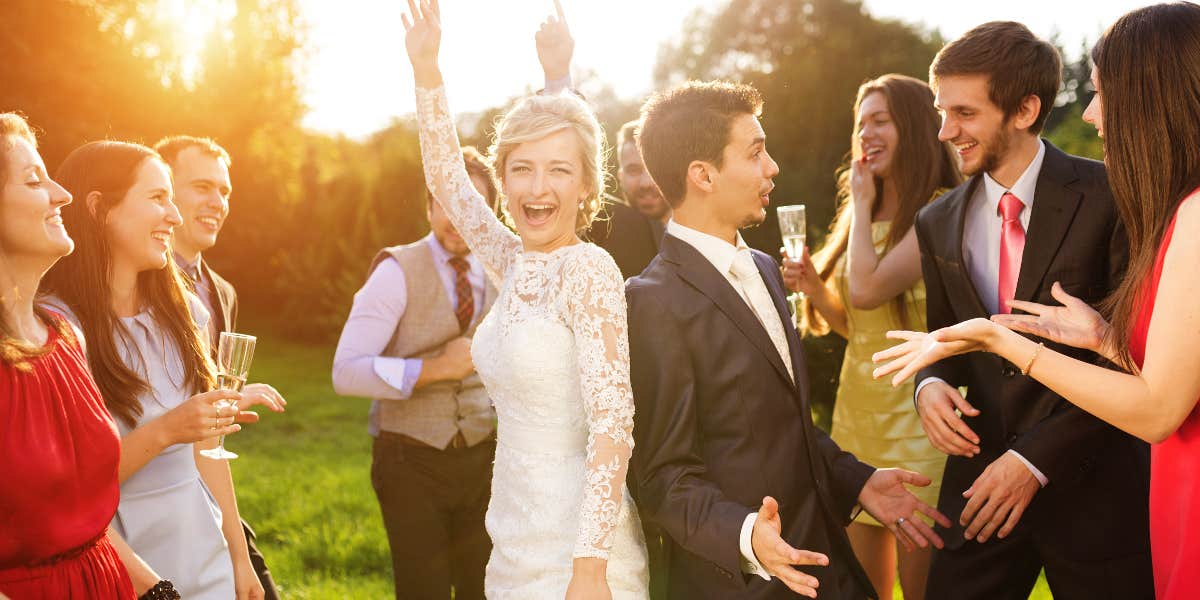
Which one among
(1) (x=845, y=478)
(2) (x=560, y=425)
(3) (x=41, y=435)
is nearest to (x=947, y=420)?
(1) (x=845, y=478)

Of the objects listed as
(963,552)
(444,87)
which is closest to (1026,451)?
(963,552)

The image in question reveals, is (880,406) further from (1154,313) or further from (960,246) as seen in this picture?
(1154,313)

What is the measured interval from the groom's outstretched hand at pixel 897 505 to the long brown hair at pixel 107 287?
2.25 metres

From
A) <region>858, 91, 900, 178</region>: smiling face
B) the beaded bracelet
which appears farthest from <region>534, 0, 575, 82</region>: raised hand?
the beaded bracelet

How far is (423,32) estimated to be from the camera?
11.5 ft

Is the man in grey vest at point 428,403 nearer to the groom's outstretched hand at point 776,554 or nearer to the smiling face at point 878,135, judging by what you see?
the smiling face at point 878,135

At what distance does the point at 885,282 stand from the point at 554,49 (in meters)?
1.96

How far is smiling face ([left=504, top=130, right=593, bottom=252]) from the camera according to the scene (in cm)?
305

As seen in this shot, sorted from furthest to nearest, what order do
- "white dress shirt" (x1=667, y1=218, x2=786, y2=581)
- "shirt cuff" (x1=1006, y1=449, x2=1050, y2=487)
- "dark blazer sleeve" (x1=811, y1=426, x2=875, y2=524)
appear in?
"shirt cuff" (x1=1006, y1=449, x2=1050, y2=487) < "dark blazer sleeve" (x1=811, y1=426, x2=875, y2=524) < "white dress shirt" (x1=667, y1=218, x2=786, y2=581)

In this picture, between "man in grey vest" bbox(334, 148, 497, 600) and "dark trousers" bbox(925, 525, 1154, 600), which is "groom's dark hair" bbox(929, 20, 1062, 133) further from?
"man in grey vest" bbox(334, 148, 497, 600)

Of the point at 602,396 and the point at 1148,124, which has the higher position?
the point at 1148,124

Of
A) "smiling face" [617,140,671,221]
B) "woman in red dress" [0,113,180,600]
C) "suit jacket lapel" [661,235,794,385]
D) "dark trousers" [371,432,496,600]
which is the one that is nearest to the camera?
"woman in red dress" [0,113,180,600]

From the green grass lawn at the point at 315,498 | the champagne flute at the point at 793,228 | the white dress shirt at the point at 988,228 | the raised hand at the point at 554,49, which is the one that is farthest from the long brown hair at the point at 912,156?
the green grass lawn at the point at 315,498

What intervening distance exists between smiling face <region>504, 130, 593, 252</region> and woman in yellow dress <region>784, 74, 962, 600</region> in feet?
7.17
